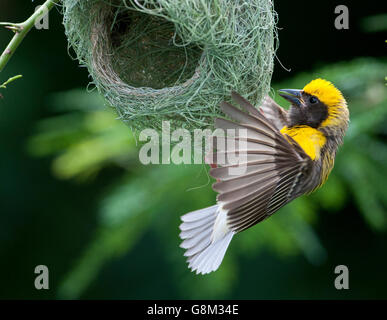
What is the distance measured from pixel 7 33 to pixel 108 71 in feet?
9.27

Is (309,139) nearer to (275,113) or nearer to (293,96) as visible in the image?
(293,96)

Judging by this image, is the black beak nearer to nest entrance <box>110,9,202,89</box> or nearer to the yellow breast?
the yellow breast

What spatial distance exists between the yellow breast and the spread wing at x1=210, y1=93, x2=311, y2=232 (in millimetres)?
138

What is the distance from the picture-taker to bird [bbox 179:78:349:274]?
2258mm

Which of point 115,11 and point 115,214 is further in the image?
point 115,214

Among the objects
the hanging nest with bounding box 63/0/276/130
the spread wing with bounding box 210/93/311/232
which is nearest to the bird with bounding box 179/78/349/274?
the spread wing with bounding box 210/93/311/232

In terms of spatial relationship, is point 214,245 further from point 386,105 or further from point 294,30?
point 294,30

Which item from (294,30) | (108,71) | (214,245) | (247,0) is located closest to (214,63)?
(247,0)

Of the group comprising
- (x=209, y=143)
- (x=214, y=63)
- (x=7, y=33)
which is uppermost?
(x=7, y=33)

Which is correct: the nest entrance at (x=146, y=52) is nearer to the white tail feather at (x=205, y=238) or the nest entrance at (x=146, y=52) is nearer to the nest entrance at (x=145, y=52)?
the nest entrance at (x=145, y=52)

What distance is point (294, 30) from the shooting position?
15.3 feet

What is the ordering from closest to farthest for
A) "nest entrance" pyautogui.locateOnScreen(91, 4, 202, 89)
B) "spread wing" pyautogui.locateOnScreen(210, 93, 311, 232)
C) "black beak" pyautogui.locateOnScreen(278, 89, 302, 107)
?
"spread wing" pyautogui.locateOnScreen(210, 93, 311, 232) → "nest entrance" pyautogui.locateOnScreen(91, 4, 202, 89) → "black beak" pyautogui.locateOnScreen(278, 89, 302, 107)

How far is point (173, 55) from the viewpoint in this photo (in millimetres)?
2740

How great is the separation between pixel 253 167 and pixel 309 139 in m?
0.49
